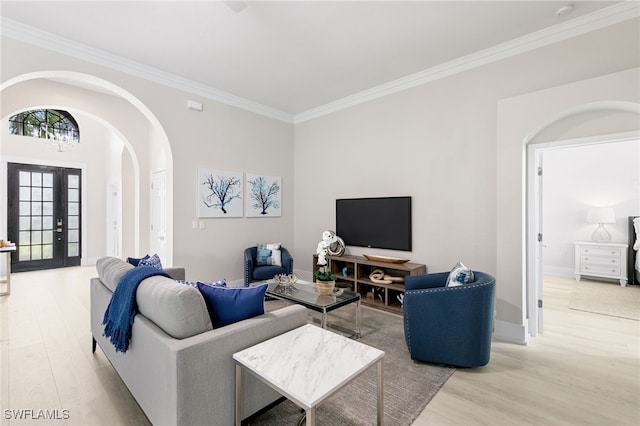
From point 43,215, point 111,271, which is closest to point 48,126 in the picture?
point 43,215

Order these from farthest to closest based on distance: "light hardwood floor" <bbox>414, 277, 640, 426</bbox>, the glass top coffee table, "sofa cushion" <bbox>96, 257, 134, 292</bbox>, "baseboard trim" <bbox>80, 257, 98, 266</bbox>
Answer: "baseboard trim" <bbox>80, 257, 98, 266</bbox>, the glass top coffee table, "sofa cushion" <bbox>96, 257, 134, 292</bbox>, "light hardwood floor" <bbox>414, 277, 640, 426</bbox>

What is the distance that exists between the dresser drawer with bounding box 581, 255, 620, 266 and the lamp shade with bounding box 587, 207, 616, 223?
0.64 meters

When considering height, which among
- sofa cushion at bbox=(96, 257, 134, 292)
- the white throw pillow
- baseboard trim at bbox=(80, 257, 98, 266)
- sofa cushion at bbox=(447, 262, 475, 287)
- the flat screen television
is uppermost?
the flat screen television

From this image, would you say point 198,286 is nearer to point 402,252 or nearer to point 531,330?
point 402,252

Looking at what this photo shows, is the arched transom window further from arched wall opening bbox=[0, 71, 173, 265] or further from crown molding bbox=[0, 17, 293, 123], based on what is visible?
crown molding bbox=[0, 17, 293, 123]

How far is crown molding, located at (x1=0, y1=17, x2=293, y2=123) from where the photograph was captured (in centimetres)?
296

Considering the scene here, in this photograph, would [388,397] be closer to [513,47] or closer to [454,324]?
[454,324]

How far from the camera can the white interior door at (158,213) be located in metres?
5.10

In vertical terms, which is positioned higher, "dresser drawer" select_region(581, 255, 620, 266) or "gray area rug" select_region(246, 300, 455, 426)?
"dresser drawer" select_region(581, 255, 620, 266)

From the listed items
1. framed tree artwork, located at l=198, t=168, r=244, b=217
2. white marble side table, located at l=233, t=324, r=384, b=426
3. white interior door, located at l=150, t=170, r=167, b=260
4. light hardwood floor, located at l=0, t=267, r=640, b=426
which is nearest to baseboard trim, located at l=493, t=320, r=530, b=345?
light hardwood floor, located at l=0, t=267, r=640, b=426

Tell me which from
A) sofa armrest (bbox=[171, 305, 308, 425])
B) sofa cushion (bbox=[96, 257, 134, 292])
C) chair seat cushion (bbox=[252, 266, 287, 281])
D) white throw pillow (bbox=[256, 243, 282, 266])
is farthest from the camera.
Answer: white throw pillow (bbox=[256, 243, 282, 266])

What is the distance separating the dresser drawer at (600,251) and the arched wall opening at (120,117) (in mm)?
6982

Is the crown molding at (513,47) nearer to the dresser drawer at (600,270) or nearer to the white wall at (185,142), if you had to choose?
the white wall at (185,142)

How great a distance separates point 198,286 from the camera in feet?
6.19
